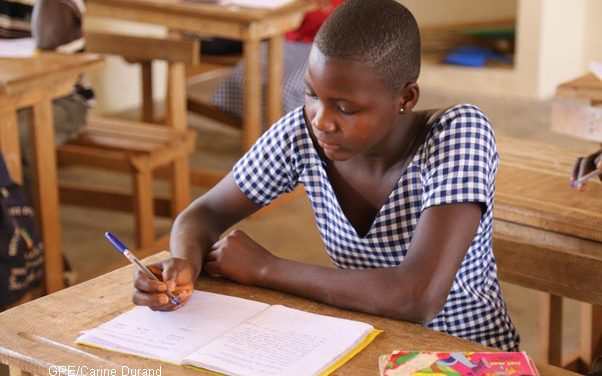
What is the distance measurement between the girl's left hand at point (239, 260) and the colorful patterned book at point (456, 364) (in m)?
0.37

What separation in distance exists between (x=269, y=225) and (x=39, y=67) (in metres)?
1.55

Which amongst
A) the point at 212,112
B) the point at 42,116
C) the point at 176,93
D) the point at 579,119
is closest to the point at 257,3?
the point at 176,93

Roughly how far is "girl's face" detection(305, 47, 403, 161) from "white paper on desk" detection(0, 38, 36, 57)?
1987mm

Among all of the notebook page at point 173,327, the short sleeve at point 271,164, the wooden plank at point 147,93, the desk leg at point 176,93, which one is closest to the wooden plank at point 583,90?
the short sleeve at point 271,164

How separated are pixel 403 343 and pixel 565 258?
2.53ft

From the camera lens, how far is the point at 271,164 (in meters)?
2.05

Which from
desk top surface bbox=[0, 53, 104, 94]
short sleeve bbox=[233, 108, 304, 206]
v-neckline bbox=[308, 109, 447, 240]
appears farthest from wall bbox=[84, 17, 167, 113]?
v-neckline bbox=[308, 109, 447, 240]

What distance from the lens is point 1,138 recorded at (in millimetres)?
3184

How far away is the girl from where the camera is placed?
1704 mm

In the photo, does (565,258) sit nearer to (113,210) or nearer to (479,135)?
(479,135)

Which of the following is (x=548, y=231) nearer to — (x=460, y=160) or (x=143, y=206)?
(x=460, y=160)

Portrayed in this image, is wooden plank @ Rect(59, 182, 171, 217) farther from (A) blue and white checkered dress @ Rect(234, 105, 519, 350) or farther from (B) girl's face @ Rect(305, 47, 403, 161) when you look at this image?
(B) girl's face @ Rect(305, 47, 403, 161)

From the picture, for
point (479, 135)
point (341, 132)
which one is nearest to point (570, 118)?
point (479, 135)

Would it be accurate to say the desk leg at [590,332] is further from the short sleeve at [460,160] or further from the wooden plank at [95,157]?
the wooden plank at [95,157]
